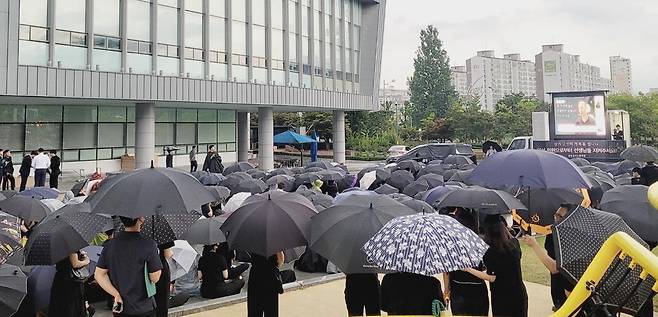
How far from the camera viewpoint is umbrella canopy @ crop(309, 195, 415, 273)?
4320mm

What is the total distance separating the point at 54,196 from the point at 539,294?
852cm

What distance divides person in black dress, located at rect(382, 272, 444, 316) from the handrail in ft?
4.07

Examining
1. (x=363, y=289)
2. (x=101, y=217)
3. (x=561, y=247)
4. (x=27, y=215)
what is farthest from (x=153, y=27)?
(x=561, y=247)

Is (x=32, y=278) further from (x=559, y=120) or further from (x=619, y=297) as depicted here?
(x=559, y=120)

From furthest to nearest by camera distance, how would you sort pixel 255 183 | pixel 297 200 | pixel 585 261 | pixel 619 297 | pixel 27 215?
1. pixel 255 183
2. pixel 27 215
3. pixel 297 200
4. pixel 585 261
5. pixel 619 297

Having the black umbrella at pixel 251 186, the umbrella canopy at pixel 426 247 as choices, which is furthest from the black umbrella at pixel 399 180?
the umbrella canopy at pixel 426 247

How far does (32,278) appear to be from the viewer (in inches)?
196

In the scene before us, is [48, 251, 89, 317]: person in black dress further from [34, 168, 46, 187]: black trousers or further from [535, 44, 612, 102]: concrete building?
[535, 44, 612, 102]: concrete building

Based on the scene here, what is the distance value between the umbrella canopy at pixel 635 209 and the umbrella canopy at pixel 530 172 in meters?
0.65

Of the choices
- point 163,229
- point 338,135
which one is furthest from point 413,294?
point 338,135

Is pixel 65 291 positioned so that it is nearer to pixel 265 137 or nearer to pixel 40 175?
pixel 40 175

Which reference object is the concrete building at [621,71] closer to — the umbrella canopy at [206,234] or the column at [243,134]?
the column at [243,134]

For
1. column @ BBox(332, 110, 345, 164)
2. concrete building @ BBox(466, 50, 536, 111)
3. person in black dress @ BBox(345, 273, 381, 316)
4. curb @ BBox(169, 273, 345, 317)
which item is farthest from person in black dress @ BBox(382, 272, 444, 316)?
concrete building @ BBox(466, 50, 536, 111)

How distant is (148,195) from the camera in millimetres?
4309
